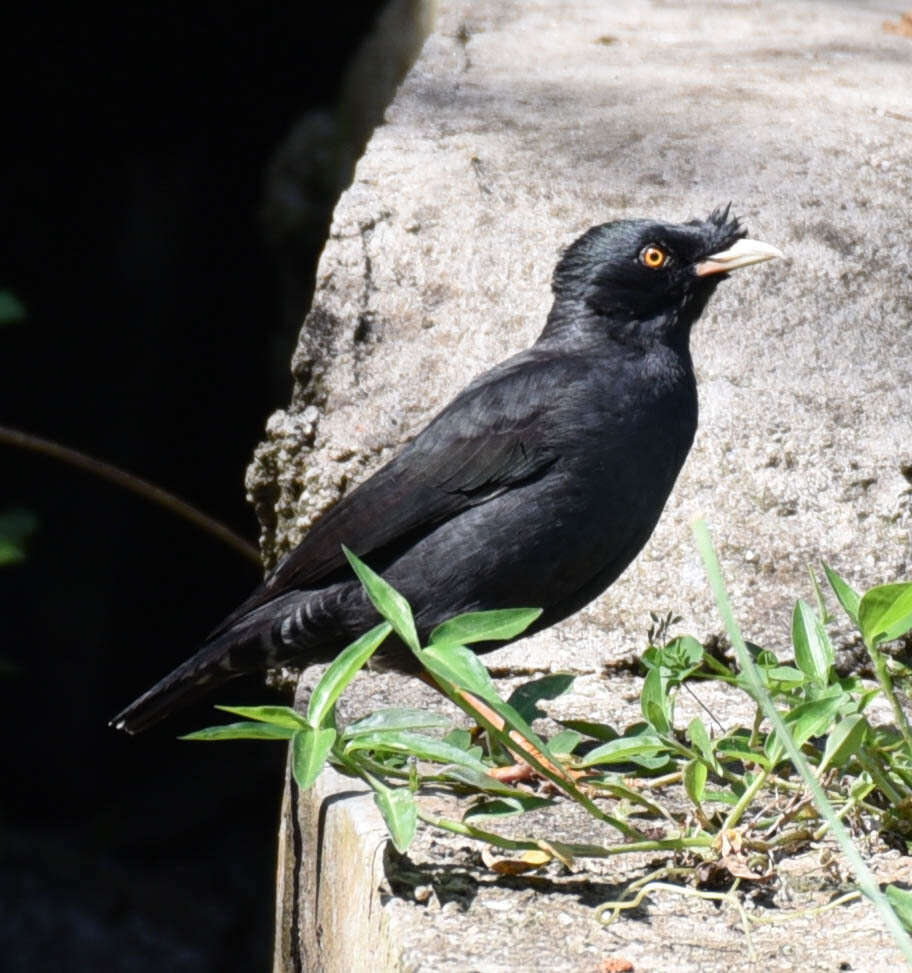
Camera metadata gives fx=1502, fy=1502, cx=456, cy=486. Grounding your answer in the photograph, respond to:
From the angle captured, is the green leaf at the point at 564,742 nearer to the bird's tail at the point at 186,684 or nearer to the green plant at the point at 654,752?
the green plant at the point at 654,752

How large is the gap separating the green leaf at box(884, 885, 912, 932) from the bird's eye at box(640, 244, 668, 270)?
6.80 feet

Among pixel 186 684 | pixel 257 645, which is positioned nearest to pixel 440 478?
pixel 257 645

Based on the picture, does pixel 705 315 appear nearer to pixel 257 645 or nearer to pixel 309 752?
pixel 257 645

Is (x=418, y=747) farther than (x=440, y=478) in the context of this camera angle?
No

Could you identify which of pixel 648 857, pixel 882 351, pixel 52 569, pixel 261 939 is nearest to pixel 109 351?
pixel 52 569

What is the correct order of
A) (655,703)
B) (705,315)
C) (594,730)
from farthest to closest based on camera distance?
(705,315) → (594,730) → (655,703)

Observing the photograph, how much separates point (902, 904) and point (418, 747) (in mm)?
713

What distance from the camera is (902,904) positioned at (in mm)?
1900

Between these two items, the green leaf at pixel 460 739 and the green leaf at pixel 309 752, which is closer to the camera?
the green leaf at pixel 309 752

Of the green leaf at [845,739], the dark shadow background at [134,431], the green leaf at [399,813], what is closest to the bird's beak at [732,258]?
the green leaf at [845,739]

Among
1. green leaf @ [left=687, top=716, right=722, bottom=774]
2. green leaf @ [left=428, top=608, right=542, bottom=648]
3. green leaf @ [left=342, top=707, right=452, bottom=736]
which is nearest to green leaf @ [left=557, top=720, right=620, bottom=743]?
green leaf @ [left=687, top=716, right=722, bottom=774]

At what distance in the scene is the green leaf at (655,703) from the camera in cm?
A: 254

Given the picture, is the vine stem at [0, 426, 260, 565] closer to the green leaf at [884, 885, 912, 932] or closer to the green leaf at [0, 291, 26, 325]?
the green leaf at [0, 291, 26, 325]

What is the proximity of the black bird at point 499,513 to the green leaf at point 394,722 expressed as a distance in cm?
90
